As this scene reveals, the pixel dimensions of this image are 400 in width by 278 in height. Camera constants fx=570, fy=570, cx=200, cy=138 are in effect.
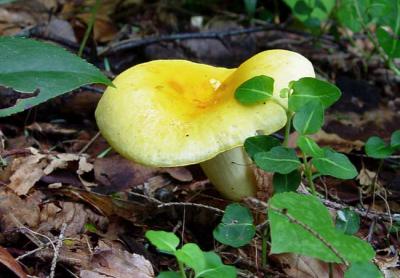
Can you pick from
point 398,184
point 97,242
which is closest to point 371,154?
point 398,184

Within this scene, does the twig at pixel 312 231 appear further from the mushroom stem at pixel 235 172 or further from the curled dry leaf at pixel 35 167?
the curled dry leaf at pixel 35 167

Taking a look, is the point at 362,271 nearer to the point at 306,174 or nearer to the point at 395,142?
the point at 306,174

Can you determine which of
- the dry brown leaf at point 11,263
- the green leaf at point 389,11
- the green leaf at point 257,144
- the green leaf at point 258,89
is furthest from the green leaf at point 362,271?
the green leaf at point 389,11

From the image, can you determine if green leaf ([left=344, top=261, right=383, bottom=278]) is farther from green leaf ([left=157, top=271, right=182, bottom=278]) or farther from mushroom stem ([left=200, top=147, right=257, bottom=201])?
mushroom stem ([left=200, top=147, right=257, bottom=201])

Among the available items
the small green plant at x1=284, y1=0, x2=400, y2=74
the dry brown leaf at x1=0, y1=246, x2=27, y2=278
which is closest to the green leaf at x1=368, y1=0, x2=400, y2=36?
the small green plant at x1=284, y1=0, x2=400, y2=74

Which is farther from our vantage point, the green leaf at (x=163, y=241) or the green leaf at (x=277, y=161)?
the green leaf at (x=277, y=161)

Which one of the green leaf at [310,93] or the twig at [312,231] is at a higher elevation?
the green leaf at [310,93]
